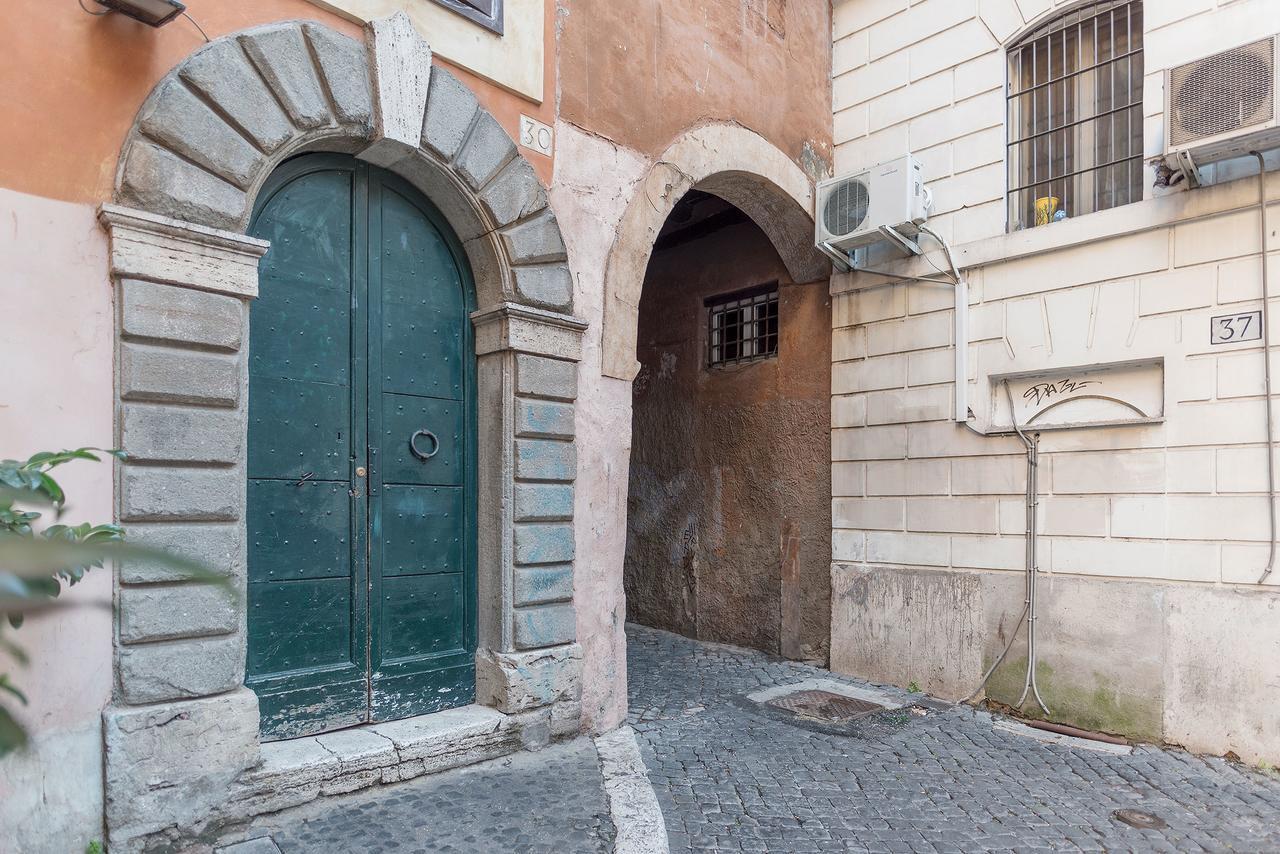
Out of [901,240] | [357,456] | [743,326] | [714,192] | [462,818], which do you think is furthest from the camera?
[743,326]

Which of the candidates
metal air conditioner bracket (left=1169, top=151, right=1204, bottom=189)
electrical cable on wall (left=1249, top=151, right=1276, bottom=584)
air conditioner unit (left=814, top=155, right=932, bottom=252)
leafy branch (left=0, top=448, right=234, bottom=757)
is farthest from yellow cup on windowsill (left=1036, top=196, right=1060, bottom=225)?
leafy branch (left=0, top=448, right=234, bottom=757)

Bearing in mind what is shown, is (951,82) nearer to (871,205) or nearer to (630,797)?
(871,205)

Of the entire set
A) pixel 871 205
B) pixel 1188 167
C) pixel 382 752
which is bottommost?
pixel 382 752

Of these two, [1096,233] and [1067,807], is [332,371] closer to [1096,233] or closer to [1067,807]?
[1067,807]

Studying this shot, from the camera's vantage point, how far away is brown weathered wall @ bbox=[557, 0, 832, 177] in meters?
5.39

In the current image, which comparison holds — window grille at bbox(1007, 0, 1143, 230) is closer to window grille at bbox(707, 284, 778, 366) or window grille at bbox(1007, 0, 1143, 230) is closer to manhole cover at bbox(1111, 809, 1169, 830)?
window grille at bbox(707, 284, 778, 366)

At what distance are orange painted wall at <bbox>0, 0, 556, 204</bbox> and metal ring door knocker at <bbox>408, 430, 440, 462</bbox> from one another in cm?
182

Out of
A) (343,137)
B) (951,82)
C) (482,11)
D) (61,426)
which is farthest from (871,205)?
(61,426)

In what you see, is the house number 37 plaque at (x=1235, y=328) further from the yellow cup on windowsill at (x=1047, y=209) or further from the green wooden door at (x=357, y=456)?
the green wooden door at (x=357, y=456)

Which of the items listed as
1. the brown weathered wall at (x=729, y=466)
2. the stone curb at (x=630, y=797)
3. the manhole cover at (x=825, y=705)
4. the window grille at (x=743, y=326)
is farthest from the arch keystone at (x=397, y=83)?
the manhole cover at (x=825, y=705)

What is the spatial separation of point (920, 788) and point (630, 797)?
1529 mm

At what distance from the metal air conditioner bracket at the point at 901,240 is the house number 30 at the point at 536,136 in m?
2.66

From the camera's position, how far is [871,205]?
255 inches

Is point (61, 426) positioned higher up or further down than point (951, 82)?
further down
